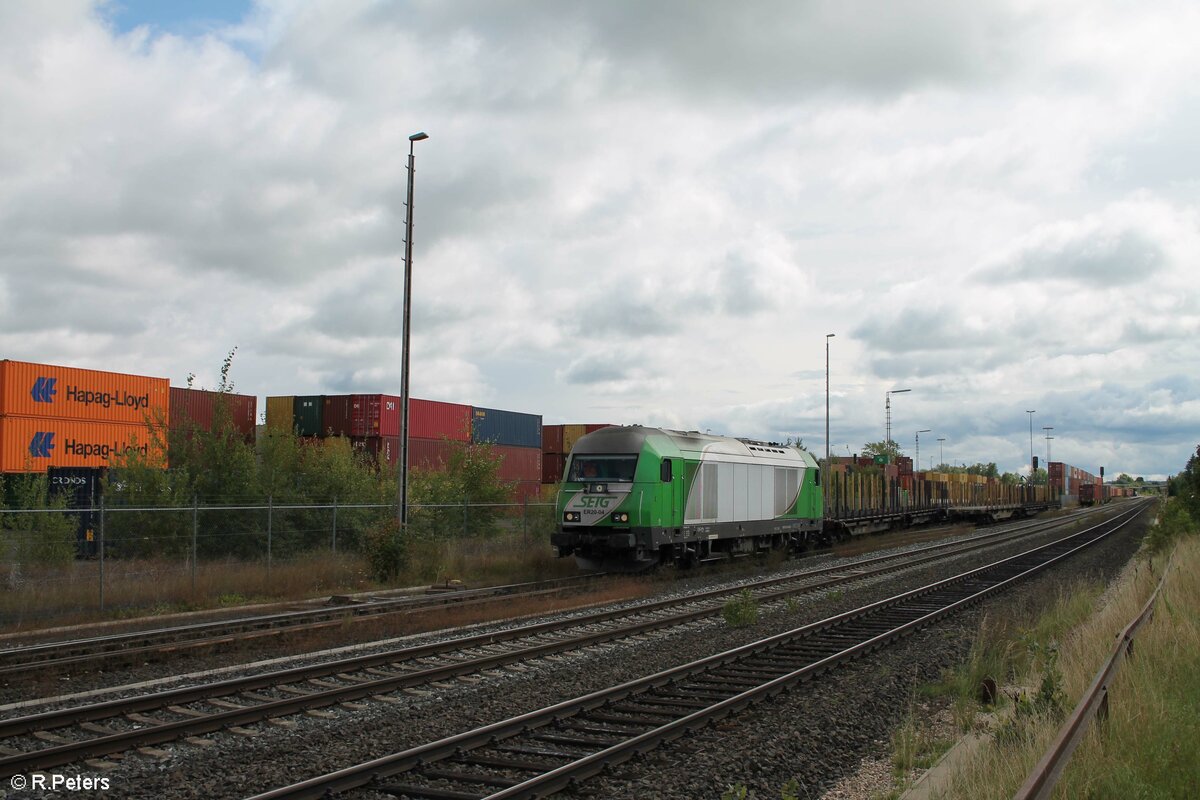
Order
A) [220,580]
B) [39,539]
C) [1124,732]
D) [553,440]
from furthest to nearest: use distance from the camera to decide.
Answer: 1. [553,440]
2. [220,580]
3. [39,539]
4. [1124,732]

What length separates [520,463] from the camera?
55875mm

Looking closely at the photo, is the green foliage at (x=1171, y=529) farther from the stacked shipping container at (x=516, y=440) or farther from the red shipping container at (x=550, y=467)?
the red shipping container at (x=550, y=467)

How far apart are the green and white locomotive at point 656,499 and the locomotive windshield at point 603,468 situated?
0.07 ft

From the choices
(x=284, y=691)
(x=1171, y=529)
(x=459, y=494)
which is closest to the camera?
(x=284, y=691)

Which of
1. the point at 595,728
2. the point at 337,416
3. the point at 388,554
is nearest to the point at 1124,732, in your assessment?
the point at 595,728

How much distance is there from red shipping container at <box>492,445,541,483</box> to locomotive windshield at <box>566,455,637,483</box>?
97.6 feet

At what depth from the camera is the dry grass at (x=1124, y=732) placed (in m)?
6.05

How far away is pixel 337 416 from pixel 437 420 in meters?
5.30

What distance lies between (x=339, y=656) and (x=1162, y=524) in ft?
116

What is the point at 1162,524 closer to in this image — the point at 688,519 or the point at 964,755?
the point at 688,519

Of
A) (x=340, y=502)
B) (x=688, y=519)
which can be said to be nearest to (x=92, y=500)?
(x=340, y=502)

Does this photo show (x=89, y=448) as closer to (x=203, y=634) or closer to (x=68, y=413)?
(x=68, y=413)

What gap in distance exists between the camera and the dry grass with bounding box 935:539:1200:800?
6052mm

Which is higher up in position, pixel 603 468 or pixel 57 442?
pixel 57 442
